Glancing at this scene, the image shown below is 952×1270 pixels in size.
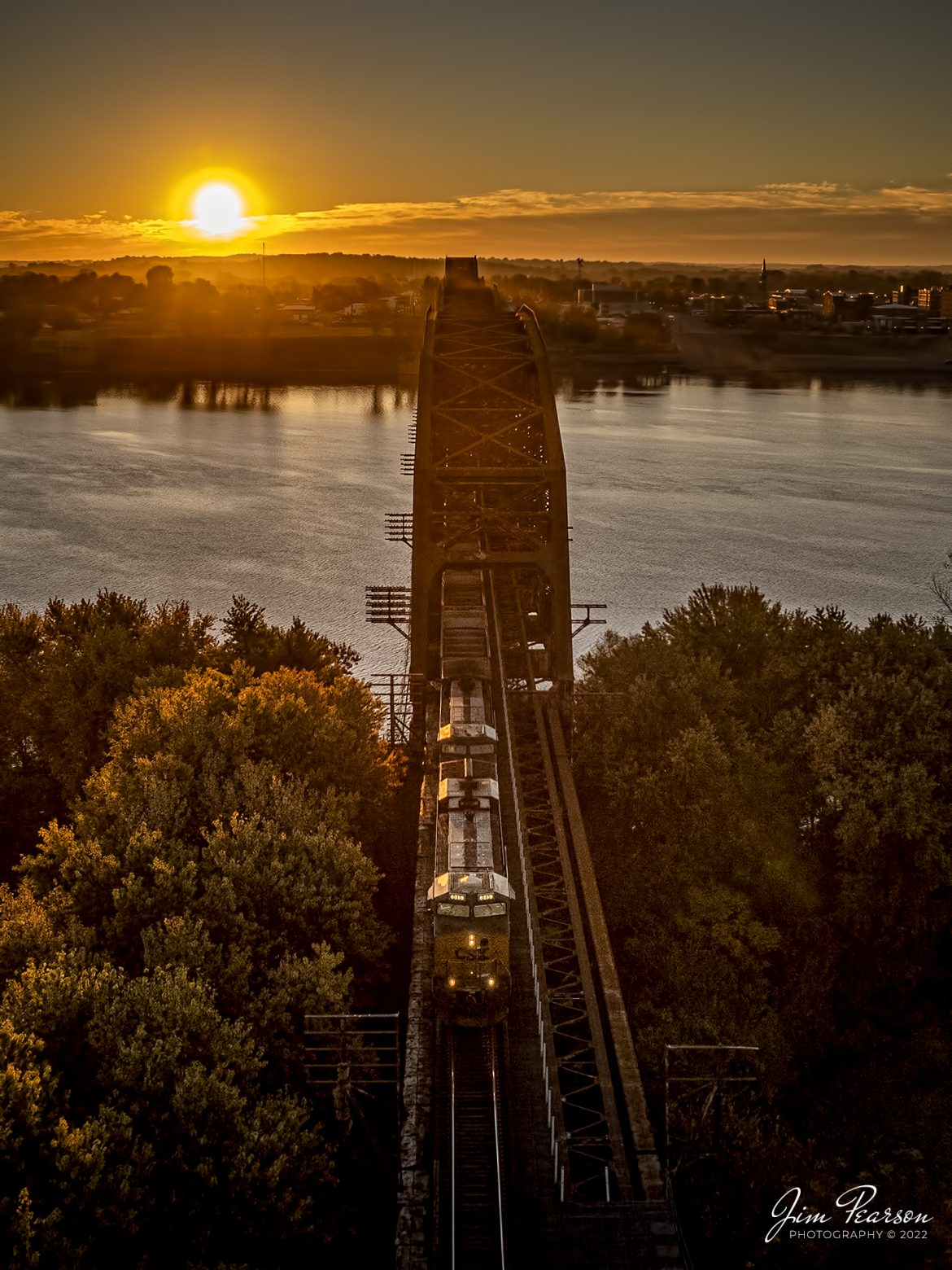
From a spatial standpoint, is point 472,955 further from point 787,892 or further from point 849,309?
point 849,309

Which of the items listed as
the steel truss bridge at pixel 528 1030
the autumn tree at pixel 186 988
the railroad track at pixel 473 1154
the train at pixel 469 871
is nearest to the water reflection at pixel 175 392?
the steel truss bridge at pixel 528 1030

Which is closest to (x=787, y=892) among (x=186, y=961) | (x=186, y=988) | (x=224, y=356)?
(x=186, y=961)

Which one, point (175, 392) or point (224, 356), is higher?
point (224, 356)

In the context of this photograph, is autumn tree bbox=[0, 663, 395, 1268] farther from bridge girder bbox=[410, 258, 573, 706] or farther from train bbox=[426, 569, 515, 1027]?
bridge girder bbox=[410, 258, 573, 706]

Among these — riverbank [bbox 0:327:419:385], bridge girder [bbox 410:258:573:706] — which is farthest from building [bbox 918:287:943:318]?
bridge girder [bbox 410:258:573:706]

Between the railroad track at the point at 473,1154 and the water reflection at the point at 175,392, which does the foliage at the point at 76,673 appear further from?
the water reflection at the point at 175,392

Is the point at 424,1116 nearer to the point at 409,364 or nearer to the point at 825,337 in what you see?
the point at 409,364

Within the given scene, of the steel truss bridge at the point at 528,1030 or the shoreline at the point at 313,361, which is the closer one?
the steel truss bridge at the point at 528,1030
